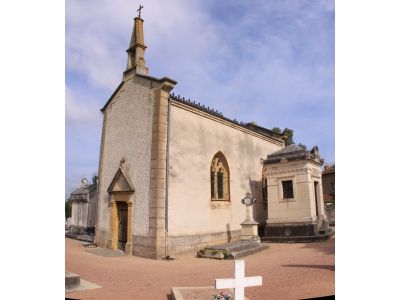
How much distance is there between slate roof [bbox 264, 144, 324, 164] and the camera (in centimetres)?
1134

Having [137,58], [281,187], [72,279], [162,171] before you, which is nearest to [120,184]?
[162,171]

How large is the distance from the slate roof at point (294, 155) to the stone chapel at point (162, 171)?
1335 millimetres

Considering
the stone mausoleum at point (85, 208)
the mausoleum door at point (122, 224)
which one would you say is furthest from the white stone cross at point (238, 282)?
the stone mausoleum at point (85, 208)

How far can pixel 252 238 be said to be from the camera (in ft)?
35.1

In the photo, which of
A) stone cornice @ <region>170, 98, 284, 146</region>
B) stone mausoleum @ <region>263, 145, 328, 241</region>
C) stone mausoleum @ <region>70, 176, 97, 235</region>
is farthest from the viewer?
stone mausoleum @ <region>70, 176, 97, 235</region>

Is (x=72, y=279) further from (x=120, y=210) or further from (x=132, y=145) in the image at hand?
(x=120, y=210)

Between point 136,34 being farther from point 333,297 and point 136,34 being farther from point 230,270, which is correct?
point 333,297

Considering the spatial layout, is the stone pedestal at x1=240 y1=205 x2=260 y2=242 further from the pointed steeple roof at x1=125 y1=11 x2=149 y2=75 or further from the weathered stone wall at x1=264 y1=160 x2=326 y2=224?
the pointed steeple roof at x1=125 y1=11 x2=149 y2=75

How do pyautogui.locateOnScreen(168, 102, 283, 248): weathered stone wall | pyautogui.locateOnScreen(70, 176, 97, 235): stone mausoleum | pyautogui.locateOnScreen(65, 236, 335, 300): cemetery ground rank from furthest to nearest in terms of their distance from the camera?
1. pyautogui.locateOnScreen(70, 176, 97, 235): stone mausoleum
2. pyautogui.locateOnScreen(168, 102, 283, 248): weathered stone wall
3. pyautogui.locateOnScreen(65, 236, 335, 300): cemetery ground

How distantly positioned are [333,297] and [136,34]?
770 cm

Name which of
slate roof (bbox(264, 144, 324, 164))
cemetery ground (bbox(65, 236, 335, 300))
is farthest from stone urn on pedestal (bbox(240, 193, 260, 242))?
cemetery ground (bbox(65, 236, 335, 300))

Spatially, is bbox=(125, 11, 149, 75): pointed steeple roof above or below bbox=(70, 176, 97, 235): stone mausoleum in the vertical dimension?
above

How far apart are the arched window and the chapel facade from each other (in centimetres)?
3
